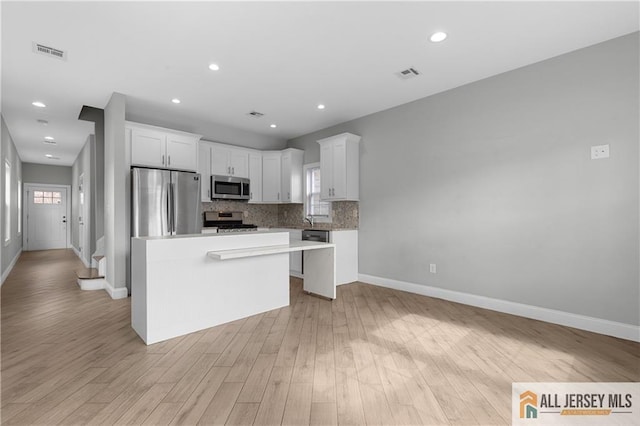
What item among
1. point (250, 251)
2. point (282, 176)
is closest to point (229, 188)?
point (282, 176)

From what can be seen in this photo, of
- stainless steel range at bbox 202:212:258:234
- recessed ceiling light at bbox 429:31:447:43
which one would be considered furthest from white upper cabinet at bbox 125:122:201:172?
recessed ceiling light at bbox 429:31:447:43

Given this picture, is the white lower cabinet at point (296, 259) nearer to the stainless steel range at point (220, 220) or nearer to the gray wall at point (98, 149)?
the stainless steel range at point (220, 220)

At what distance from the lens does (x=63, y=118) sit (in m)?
5.22

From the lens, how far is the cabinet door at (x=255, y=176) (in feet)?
20.1

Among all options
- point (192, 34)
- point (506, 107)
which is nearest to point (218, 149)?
point (192, 34)

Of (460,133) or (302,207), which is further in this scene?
(302,207)

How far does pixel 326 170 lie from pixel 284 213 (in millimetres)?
1803

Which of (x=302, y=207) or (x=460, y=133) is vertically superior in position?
(x=460, y=133)

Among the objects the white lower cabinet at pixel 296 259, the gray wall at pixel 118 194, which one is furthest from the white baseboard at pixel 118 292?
the white lower cabinet at pixel 296 259

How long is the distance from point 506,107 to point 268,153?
4256 millimetres

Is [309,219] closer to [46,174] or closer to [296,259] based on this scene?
[296,259]

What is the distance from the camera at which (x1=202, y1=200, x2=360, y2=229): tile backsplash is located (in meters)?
5.45

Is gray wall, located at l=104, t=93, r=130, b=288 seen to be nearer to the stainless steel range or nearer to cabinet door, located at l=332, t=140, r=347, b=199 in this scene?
the stainless steel range

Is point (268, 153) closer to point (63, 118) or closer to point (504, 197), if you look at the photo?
point (63, 118)
